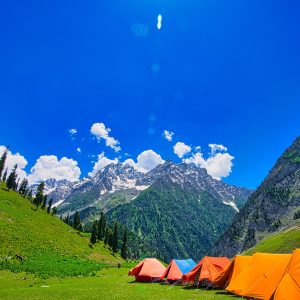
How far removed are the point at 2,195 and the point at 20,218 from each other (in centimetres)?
2706

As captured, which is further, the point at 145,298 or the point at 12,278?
the point at 12,278

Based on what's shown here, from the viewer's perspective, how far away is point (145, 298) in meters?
24.3

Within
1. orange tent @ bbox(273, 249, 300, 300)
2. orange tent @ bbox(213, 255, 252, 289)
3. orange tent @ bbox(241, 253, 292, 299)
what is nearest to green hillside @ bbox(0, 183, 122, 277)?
orange tent @ bbox(213, 255, 252, 289)

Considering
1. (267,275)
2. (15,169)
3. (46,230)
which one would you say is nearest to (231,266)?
(267,275)

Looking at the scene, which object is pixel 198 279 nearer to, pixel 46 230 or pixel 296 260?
pixel 296 260

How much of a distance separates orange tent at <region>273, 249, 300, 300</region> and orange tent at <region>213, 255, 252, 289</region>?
732cm

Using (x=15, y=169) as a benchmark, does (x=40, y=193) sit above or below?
below

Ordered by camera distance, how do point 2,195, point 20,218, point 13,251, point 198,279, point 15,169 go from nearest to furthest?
point 198,279 → point 13,251 → point 20,218 → point 2,195 → point 15,169

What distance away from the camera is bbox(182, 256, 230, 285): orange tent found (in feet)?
105

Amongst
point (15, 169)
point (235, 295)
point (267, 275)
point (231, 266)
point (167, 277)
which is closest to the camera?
point (267, 275)

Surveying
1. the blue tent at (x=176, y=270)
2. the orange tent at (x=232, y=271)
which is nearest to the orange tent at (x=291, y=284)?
the orange tent at (x=232, y=271)

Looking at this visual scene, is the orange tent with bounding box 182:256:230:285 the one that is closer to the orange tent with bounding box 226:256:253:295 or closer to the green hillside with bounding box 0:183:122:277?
the orange tent with bounding box 226:256:253:295

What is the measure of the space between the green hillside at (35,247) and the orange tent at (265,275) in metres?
31.1

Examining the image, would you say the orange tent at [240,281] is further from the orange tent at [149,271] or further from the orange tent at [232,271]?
the orange tent at [149,271]
